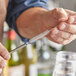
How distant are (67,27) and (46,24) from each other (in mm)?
99

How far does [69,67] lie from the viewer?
0.48 m

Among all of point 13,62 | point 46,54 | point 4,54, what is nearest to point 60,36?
point 4,54

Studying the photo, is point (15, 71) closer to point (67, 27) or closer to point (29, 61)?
point (29, 61)

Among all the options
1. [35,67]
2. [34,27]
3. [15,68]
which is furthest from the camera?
[35,67]

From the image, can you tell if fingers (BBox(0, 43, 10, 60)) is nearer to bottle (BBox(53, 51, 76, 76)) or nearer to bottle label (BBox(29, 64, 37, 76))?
bottle (BBox(53, 51, 76, 76))

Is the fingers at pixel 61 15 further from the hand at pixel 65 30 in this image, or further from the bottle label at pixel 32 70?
the bottle label at pixel 32 70

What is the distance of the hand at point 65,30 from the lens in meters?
0.51

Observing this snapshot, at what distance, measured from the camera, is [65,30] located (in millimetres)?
531

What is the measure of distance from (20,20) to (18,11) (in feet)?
0.12

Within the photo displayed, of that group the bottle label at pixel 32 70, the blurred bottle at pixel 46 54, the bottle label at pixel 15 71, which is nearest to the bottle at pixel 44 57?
the blurred bottle at pixel 46 54

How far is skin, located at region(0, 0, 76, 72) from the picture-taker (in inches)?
19.8

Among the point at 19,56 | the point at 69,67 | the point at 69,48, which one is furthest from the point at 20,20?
the point at 69,48

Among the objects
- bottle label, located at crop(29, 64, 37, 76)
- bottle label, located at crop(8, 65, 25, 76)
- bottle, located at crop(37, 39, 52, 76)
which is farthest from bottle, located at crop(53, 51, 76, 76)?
bottle, located at crop(37, 39, 52, 76)

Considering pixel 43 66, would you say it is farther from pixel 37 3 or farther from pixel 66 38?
pixel 66 38
